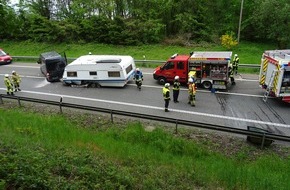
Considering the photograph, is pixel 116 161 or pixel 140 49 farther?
pixel 140 49

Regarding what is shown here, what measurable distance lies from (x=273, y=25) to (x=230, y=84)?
10.3 meters

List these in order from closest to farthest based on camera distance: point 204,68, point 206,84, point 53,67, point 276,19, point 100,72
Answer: point 204,68 < point 206,84 < point 100,72 < point 53,67 < point 276,19

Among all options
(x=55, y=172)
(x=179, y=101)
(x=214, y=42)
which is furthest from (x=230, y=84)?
(x=55, y=172)

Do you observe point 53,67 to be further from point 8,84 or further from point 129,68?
point 129,68

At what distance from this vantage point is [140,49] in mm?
28172

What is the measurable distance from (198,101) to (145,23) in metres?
16.1

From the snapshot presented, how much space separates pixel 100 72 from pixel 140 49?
1032 centimetres

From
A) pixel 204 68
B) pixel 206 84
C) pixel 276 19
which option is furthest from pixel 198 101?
pixel 276 19

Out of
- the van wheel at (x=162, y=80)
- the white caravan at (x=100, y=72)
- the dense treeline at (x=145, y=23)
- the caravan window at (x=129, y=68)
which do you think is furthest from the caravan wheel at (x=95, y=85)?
the dense treeline at (x=145, y=23)

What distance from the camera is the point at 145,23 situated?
29578 millimetres

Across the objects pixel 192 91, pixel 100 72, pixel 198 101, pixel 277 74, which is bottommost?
pixel 198 101

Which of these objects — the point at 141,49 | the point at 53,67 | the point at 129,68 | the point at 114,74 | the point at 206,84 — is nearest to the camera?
the point at 206,84

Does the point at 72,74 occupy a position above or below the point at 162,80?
above

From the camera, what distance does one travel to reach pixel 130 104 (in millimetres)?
15766
